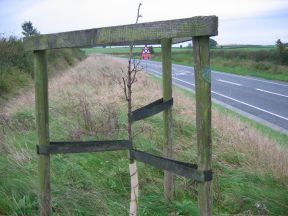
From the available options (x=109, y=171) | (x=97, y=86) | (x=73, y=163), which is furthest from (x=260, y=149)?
(x=97, y=86)

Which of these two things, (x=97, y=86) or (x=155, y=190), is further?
(x=97, y=86)

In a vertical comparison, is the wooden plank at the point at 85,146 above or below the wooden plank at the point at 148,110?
below

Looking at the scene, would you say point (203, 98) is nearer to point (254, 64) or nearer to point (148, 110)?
point (148, 110)

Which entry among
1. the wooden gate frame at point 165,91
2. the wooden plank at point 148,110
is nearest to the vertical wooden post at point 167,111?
the wooden gate frame at point 165,91

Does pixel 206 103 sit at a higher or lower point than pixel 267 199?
higher

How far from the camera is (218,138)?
278 inches

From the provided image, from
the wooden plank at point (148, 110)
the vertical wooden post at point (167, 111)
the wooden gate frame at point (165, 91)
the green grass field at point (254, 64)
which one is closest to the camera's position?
the wooden gate frame at point (165, 91)

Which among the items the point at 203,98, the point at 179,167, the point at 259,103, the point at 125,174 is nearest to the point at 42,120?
the point at 179,167

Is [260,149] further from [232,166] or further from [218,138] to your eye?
[218,138]

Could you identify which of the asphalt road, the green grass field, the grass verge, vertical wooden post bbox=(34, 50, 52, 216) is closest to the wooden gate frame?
vertical wooden post bbox=(34, 50, 52, 216)

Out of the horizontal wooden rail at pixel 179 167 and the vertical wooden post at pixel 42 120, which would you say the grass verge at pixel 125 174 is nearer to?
the vertical wooden post at pixel 42 120

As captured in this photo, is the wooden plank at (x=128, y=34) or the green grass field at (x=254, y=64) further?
the green grass field at (x=254, y=64)

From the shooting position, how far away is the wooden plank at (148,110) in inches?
145

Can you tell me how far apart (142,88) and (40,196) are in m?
10.8
